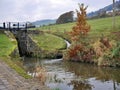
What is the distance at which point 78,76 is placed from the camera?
39000 mm

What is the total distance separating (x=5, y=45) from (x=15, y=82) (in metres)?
26.9

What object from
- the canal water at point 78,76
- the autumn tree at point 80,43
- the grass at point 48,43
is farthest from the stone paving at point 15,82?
the grass at point 48,43

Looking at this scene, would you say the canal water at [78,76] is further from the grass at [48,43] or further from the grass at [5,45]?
the grass at [48,43]

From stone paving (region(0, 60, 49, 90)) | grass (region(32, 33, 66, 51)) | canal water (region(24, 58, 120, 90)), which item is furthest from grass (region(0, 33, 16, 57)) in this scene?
stone paving (region(0, 60, 49, 90))

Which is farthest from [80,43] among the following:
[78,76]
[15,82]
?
[15,82]

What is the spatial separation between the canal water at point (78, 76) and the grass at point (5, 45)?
3.43 meters

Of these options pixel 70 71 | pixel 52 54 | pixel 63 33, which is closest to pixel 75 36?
pixel 52 54

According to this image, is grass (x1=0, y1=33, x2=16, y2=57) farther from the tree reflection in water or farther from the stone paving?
the stone paving

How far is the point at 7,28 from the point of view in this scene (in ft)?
219

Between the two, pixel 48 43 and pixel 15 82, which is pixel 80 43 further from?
pixel 15 82

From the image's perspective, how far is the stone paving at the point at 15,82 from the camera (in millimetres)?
19964

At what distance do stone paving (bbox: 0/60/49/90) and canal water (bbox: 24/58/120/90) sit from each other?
370 cm

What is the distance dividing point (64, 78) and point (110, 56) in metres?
11.8

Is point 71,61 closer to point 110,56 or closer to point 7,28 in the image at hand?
point 110,56
